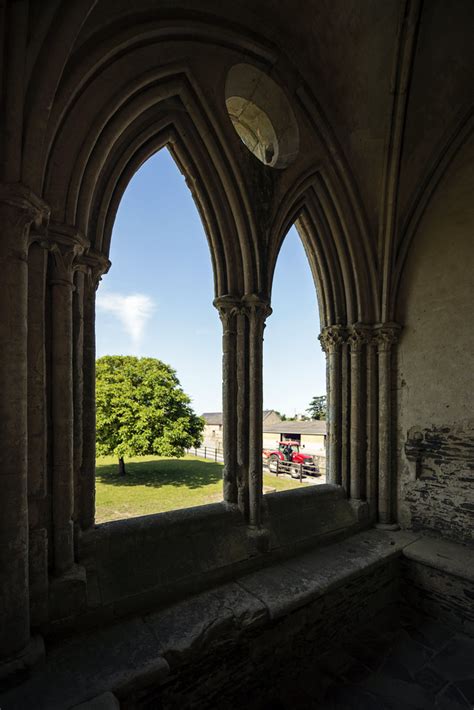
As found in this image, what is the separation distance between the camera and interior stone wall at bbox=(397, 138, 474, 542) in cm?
457

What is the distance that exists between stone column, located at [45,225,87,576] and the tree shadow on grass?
7.99m

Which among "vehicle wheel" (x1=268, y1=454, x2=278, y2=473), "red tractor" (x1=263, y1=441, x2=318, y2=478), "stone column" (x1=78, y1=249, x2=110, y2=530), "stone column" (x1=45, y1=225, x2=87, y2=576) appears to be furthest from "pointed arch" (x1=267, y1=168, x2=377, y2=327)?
"vehicle wheel" (x1=268, y1=454, x2=278, y2=473)

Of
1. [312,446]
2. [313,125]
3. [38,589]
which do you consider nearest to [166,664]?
[38,589]

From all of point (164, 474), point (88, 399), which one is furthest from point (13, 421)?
point (164, 474)

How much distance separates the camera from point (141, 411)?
10.4 metres

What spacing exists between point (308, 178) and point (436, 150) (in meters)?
1.99

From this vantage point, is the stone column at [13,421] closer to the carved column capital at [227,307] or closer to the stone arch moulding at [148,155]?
the stone arch moulding at [148,155]

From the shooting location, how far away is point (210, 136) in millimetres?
3641

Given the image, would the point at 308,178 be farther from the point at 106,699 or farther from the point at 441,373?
the point at 106,699

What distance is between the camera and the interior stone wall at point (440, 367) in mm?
4566

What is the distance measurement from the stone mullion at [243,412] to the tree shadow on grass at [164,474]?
275 inches

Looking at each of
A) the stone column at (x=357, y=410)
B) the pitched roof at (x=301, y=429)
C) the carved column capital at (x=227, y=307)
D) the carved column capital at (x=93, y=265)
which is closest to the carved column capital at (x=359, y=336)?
the stone column at (x=357, y=410)

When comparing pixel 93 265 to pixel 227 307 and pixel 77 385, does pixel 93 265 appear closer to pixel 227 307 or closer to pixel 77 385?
pixel 77 385

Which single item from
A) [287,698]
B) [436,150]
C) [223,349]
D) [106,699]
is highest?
[436,150]
